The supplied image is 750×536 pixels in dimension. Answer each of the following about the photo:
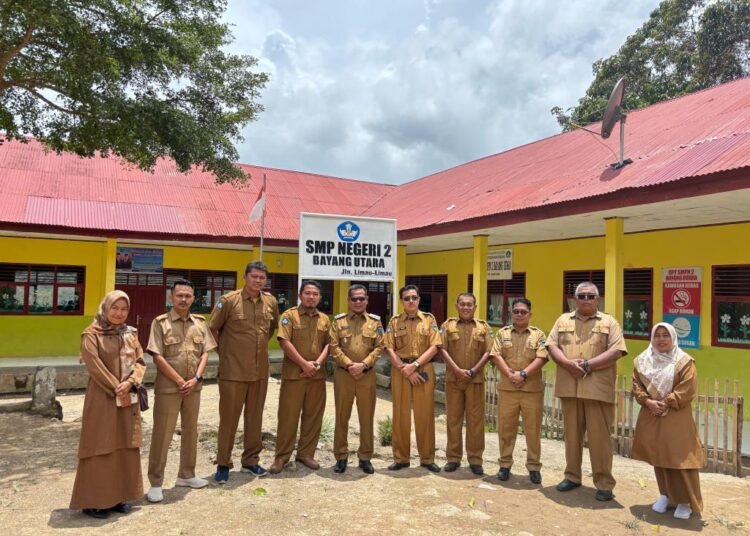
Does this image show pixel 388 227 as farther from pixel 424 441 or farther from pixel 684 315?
pixel 684 315

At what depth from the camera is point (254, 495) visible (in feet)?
14.0

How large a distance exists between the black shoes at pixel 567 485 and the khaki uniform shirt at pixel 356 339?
1786 millimetres

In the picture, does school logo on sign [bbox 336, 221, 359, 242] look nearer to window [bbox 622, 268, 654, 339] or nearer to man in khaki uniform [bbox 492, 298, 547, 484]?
man in khaki uniform [bbox 492, 298, 547, 484]

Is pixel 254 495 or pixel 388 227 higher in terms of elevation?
pixel 388 227

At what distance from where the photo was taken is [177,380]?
4.18m

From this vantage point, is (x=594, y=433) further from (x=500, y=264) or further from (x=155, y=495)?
(x=500, y=264)

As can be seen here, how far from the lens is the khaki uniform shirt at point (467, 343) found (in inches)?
196

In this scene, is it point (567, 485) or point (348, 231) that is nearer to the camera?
point (567, 485)

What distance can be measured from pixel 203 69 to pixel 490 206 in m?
4.86

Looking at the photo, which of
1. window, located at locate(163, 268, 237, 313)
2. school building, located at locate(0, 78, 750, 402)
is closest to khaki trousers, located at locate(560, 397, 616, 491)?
school building, located at locate(0, 78, 750, 402)

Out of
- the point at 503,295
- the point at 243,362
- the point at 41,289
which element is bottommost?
the point at 243,362

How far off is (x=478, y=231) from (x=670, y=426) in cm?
579

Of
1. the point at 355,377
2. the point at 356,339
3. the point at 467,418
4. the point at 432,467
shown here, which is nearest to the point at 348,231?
the point at 356,339

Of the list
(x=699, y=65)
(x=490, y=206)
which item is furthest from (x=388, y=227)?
(x=699, y=65)
